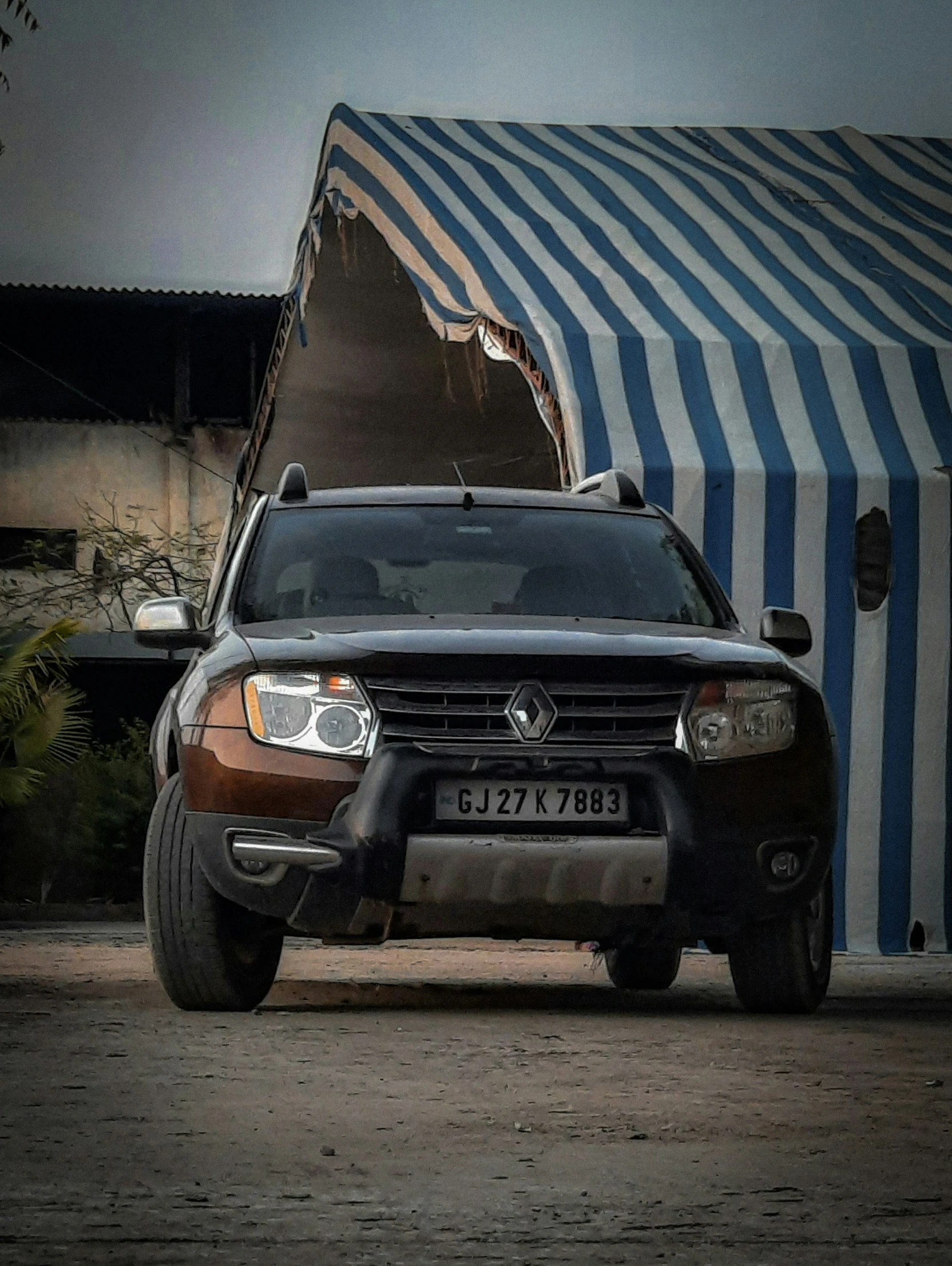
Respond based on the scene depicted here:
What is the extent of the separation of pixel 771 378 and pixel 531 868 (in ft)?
18.2

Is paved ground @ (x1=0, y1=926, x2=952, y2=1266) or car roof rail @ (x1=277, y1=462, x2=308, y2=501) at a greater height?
car roof rail @ (x1=277, y1=462, x2=308, y2=501)

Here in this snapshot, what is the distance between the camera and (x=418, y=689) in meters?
7.18

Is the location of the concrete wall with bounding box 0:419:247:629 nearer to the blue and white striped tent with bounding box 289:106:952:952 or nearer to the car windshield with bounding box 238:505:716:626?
the blue and white striped tent with bounding box 289:106:952:952

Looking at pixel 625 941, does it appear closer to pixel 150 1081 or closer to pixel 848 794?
pixel 150 1081

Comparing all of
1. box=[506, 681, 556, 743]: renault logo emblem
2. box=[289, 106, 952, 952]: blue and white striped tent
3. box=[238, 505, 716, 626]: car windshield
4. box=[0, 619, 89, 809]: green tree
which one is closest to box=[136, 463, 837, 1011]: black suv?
box=[506, 681, 556, 743]: renault logo emblem

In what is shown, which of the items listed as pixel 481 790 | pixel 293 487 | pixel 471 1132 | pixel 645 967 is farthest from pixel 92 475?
pixel 471 1132

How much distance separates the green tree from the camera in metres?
18.4

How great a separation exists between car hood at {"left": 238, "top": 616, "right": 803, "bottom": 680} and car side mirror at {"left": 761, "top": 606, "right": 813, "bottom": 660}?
413 mm

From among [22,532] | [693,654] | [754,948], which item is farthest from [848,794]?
[22,532]

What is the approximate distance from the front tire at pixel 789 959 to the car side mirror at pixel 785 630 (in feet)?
2.70

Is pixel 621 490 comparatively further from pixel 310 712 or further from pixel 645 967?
pixel 310 712

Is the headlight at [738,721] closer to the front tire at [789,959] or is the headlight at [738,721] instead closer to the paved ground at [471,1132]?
the front tire at [789,959]

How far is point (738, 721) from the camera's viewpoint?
290 inches

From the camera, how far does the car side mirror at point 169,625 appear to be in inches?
313
